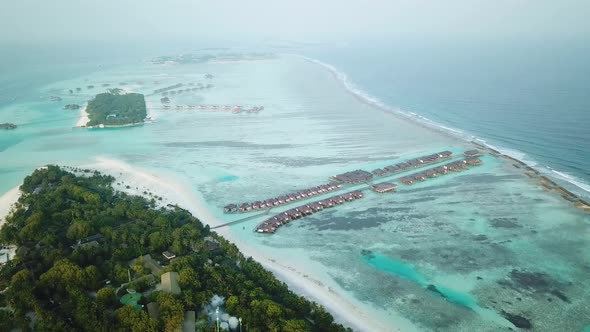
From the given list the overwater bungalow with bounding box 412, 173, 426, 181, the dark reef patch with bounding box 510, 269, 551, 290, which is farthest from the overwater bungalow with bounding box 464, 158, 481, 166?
the dark reef patch with bounding box 510, 269, 551, 290

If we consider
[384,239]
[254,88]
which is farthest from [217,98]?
[384,239]

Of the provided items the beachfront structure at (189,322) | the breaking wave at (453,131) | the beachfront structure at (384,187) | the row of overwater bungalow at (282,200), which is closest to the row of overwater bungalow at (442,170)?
the beachfront structure at (384,187)

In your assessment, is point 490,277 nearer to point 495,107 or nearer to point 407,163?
point 407,163

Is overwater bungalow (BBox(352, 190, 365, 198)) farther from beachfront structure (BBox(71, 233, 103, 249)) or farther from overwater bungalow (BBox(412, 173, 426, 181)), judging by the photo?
beachfront structure (BBox(71, 233, 103, 249))

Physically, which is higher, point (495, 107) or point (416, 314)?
point (495, 107)

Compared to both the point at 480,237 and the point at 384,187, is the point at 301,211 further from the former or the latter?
the point at 480,237

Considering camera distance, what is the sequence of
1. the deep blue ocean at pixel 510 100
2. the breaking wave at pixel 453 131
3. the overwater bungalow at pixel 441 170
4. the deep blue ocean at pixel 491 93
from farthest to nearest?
the deep blue ocean at pixel 491 93 → the deep blue ocean at pixel 510 100 → the overwater bungalow at pixel 441 170 → the breaking wave at pixel 453 131

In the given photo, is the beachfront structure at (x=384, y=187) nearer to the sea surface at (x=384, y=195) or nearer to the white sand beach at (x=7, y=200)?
the sea surface at (x=384, y=195)
